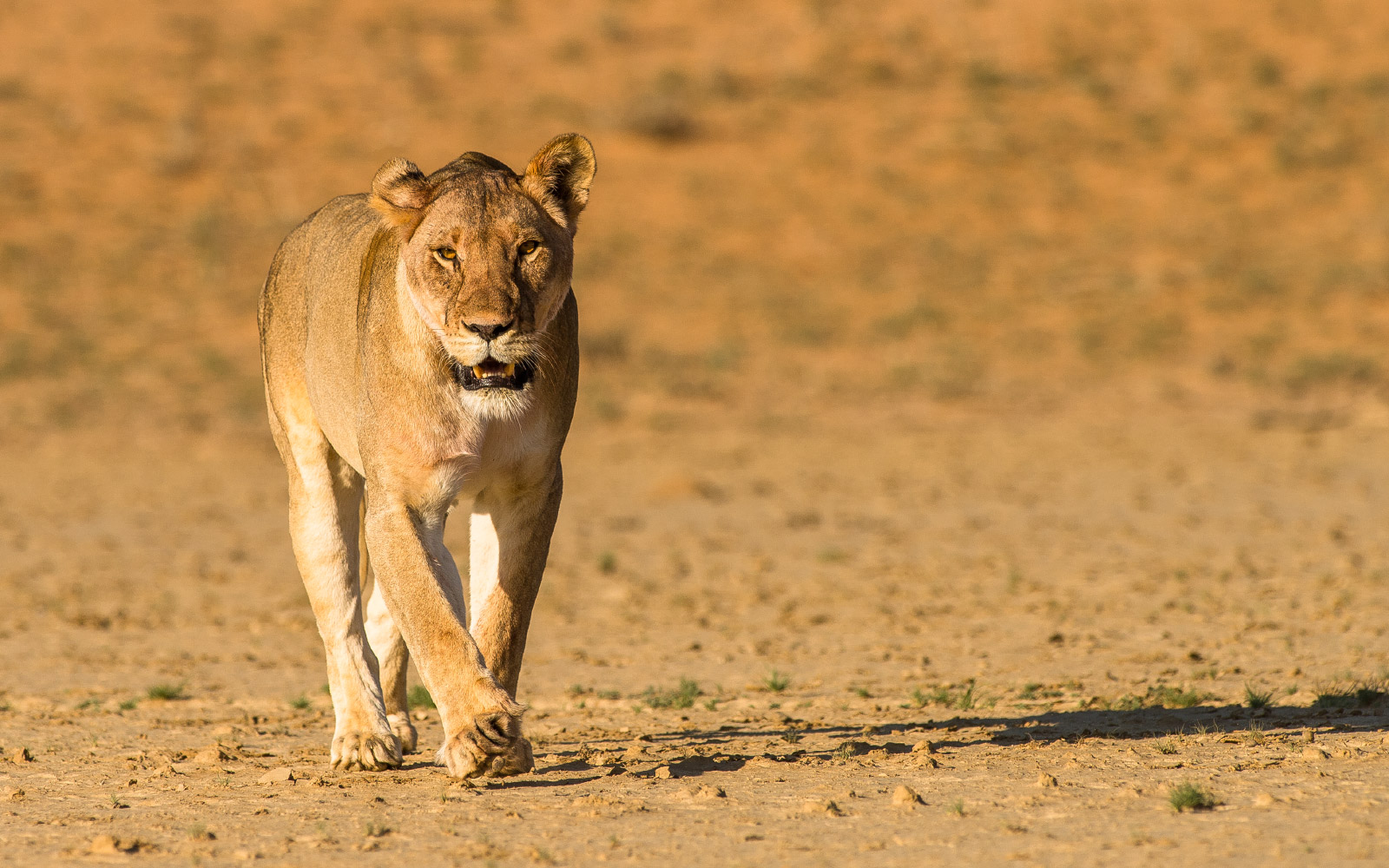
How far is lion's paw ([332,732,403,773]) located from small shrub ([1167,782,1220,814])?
2.47 m

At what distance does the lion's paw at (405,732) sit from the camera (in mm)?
5754

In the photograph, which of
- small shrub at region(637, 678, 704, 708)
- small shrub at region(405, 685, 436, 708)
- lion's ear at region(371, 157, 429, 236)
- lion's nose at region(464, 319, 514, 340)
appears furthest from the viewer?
small shrub at region(405, 685, 436, 708)

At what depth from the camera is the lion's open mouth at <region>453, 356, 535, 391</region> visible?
4797 millimetres

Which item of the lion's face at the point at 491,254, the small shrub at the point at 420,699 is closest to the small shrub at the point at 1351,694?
the lion's face at the point at 491,254

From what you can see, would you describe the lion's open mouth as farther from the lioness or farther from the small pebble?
the small pebble

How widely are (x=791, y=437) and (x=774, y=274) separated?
6.69 meters

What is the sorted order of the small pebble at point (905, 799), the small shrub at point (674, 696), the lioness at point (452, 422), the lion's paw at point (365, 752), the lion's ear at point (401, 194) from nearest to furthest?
1. the lioness at point (452, 422)
2. the small pebble at point (905, 799)
3. the lion's ear at point (401, 194)
4. the lion's paw at point (365, 752)
5. the small shrub at point (674, 696)

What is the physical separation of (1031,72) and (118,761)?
25.7 m

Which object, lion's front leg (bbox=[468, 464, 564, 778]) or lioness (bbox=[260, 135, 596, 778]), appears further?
lion's front leg (bbox=[468, 464, 564, 778])

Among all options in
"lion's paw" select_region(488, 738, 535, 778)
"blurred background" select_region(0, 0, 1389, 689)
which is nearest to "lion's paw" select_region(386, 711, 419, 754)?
"lion's paw" select_region(488, 738, 535, 778)

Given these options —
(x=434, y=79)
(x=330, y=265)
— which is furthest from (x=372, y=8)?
(x=330, y=265)

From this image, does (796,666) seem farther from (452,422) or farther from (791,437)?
(791,437)

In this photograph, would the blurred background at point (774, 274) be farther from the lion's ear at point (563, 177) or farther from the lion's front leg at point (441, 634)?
the lion's ear at point (563, 177)

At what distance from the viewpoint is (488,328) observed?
15.4 feet
